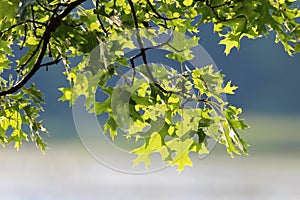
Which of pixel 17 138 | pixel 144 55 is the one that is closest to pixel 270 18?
pixel 144 55

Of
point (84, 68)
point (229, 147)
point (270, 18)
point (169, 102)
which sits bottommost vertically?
point (229, 147)

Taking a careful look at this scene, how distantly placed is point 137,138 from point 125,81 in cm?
30

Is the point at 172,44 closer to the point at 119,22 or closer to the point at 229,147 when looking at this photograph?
the point at 119,22

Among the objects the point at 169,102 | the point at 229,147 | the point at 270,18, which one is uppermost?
the point at 270,18

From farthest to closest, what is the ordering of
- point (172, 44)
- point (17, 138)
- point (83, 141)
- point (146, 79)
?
point (17, 138)
point (172, 44)
point (146, 79)
point (83, 141)

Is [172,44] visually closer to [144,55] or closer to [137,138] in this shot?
[144,55]

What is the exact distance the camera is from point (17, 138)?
3.08 m

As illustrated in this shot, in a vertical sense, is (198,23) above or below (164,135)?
above

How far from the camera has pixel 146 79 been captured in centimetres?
215

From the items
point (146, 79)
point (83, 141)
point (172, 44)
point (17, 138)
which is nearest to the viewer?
point (83, 141)

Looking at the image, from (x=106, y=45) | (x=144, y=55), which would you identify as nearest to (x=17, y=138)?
(x=106, y=45)

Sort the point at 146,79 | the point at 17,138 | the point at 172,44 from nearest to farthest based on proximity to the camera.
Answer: the point at 146,79
the point at 172,44
the point at 17,138

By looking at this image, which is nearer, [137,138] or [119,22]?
[137,138]

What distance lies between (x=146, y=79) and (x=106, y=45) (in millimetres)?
272
